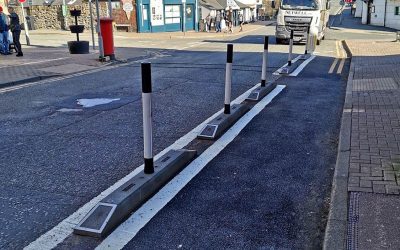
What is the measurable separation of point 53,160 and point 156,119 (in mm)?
2364

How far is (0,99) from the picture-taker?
29.6ft

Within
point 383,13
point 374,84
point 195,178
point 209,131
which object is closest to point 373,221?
point 195,178

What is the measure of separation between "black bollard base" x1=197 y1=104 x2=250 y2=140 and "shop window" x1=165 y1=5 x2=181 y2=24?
31.9 m

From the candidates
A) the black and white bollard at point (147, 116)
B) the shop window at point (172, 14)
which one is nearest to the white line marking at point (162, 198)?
the black and white bollard at point (147, 116)

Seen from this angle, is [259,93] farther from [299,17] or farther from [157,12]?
[157,12]

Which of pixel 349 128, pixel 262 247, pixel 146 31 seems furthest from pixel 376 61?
pixel 146 31

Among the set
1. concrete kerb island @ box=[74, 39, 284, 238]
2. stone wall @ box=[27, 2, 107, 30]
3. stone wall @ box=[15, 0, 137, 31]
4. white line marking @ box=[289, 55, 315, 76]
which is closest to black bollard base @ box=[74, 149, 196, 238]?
concrete kerb island @ box=[74, 39, 284, 238]

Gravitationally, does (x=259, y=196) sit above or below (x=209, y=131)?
below

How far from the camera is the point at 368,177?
169 inches

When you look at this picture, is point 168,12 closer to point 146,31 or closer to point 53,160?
point 146,31

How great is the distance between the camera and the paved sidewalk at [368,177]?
320 cm

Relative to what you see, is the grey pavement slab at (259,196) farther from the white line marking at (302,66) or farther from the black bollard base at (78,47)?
the black bollard base at (78,47)

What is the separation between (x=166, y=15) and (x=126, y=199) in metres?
35.5

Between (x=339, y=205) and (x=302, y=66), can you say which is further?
(x=302, y=66)
